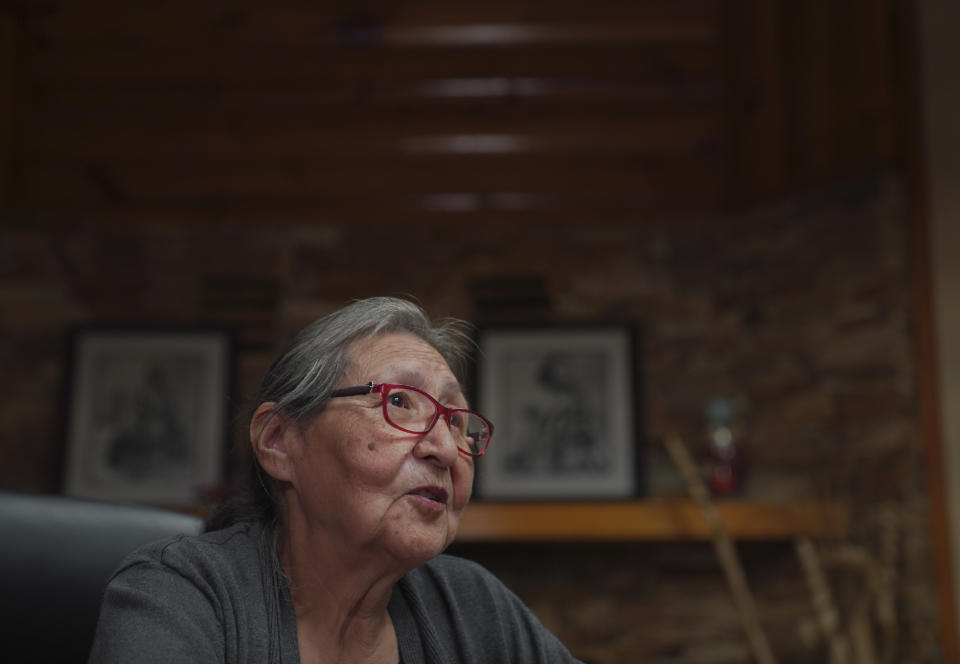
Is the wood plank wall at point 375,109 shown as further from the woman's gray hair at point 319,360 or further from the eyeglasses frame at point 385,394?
the eyeglasses frame at point 385,394

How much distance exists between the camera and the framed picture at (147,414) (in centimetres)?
334

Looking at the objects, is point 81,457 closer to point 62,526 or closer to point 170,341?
point 170,341

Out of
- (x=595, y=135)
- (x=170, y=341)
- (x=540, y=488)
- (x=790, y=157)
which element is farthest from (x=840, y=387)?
(x=170, y=341)

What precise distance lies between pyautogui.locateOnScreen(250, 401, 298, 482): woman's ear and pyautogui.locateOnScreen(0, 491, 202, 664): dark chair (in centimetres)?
22

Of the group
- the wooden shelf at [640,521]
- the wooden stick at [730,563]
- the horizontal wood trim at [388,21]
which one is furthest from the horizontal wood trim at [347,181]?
the wooden shelf at [640,521]

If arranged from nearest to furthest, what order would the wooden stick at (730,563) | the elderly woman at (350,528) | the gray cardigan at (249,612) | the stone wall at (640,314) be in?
the gray cardigan at (249,612) → the elderly woman at (350,528) → the wooden stick at (730,563) → the stone wall at (640,314)

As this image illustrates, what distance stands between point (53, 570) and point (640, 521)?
6.73 ft

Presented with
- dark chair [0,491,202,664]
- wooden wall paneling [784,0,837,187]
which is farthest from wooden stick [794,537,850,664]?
dark chair [0,491,202,664]

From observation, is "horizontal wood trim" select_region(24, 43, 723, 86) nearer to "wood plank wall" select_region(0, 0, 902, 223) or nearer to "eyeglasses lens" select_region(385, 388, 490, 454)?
"wood plank wall" select_region(0, 0, 902, 223)

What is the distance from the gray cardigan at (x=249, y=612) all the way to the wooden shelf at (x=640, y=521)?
1.60 m

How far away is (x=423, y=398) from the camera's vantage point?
120 centimetres

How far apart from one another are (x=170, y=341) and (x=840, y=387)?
7.13ft

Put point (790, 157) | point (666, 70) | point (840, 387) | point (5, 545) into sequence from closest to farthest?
point (5, 545)
point (840, 387)
point (790, 157)
point (666, 70)

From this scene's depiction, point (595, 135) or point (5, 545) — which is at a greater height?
point (595, 135)
